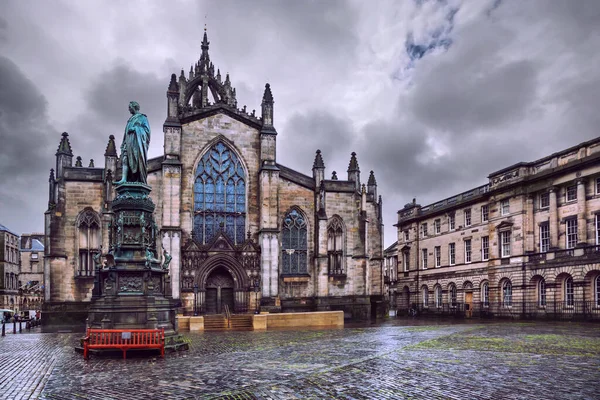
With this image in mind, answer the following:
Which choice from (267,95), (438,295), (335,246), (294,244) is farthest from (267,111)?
(438,295)

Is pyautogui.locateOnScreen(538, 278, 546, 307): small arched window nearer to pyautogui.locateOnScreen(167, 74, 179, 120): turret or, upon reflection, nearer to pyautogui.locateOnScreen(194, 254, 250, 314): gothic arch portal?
pyautogui.locateOnScreen(194, 254, 250, 314): gothic arch portal

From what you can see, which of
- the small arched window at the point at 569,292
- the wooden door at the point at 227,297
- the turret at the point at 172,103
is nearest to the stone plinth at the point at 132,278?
the wooden door at the point at 227,297

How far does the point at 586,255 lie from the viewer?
115ft

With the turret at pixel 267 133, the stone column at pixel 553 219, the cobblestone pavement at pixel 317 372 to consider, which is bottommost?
the cobblestone pavement at pixel 317 372

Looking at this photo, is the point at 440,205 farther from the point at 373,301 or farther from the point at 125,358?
the point at 125,358

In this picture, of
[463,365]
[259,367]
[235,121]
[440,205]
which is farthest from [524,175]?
[259,367]

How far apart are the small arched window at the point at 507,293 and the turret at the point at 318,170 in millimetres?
16547

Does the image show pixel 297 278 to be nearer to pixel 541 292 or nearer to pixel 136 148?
pixel 541 292

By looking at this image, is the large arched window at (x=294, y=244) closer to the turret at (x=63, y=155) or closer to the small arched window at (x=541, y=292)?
the turret at (x=63, y=155)

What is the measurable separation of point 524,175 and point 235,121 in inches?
851

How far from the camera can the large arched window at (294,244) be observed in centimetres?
4031

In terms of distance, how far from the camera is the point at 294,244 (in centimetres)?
4062

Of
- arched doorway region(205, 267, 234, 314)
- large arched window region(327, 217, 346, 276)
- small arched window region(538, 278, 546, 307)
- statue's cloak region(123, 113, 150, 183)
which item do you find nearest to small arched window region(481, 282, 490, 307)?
small arched window region(538, 278, 546, 307)

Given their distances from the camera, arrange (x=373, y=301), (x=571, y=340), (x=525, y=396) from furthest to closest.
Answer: (x=373, y=301)
(x=571, y=340)
(x=525, y=396)
